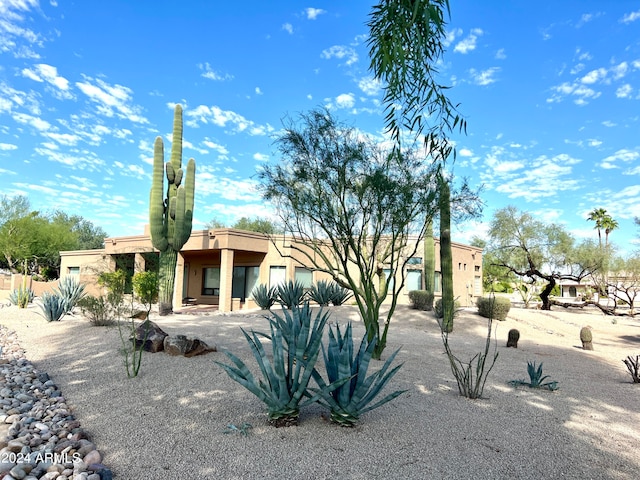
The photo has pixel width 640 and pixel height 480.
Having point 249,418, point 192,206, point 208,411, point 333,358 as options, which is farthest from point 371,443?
point 192,206

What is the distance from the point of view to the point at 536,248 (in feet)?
84.1

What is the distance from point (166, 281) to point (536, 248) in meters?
21.2

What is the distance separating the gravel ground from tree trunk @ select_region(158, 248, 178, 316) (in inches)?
321

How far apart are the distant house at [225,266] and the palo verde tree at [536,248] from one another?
2.60 m

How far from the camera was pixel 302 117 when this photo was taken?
8.48 meters

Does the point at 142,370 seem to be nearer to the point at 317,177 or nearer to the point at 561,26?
the point at 317,177

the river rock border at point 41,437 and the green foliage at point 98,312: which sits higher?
the green foliage at point 98,312

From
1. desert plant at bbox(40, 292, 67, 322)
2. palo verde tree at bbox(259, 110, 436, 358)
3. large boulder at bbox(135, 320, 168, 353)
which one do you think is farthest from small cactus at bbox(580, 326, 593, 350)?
desert plant at bbox(40, 292, 67, 322)

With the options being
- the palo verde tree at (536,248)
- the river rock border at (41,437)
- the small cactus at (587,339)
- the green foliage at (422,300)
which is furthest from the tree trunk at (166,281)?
the palo verde tree at (536,248)

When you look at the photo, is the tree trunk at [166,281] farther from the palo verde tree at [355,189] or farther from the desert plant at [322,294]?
the palo verde tree at [355,189]

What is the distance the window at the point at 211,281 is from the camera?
23.8 m

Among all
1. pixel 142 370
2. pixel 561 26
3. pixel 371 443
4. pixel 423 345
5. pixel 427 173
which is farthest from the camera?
pixel 423 345

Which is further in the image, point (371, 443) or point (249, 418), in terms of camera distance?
point (249, 418)

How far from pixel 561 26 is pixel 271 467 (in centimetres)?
581
